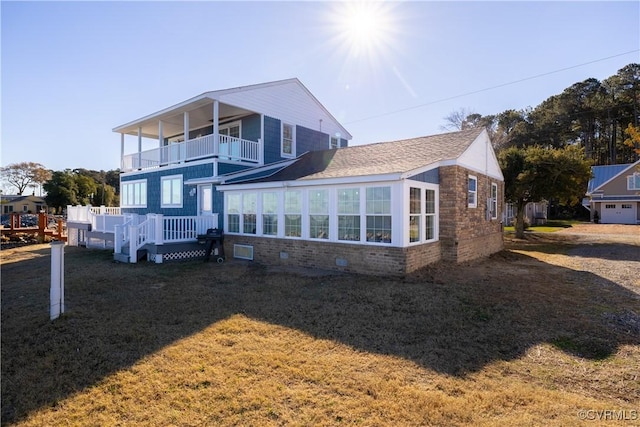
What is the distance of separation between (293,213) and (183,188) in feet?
24.1

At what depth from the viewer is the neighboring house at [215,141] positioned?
14.5 meters

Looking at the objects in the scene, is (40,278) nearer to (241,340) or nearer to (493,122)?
(241,340)

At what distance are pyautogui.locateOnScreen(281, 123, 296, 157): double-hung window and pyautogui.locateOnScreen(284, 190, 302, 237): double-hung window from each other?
22.4ft

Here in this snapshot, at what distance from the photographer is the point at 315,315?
19.4 ft

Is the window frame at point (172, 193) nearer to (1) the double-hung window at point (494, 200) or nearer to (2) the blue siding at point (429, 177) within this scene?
(2) the blue siding at point (429, 177)

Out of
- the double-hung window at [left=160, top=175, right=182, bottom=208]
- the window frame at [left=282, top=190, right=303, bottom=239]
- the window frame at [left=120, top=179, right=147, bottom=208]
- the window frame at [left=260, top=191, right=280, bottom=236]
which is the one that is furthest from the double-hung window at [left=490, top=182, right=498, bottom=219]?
the window frame at [left=120, top=179, right=147, bottom=208]

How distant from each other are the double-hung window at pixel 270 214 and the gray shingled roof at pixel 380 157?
0.75 m

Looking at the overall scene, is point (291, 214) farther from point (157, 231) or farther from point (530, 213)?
point (530, 213)

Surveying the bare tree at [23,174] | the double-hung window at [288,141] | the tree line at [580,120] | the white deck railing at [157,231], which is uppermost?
the tree line at [580,120]

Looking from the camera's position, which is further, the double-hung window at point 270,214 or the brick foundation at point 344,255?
the double-hung window at point 270,214

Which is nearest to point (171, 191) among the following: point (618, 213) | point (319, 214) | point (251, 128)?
point (251, 128)

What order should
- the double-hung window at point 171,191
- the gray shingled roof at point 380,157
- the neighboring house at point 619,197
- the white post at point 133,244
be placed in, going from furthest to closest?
1. the neighboring house at point 619,197
2. the double-hung window at point 171,191
3. the white post at point 133,244
4. the gray shingled roof at point 380,157

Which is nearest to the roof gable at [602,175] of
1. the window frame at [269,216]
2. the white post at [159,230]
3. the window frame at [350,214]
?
the window frame at [350,214]

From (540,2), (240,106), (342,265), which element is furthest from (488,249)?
(240,106)
